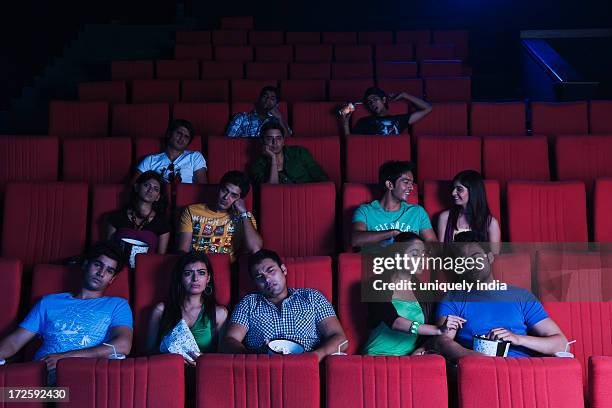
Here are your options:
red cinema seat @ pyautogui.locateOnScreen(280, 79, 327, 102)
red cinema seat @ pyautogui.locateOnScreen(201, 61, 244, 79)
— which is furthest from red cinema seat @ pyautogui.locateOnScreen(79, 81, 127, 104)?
red cinema seat @ pyautogui.locateOnScreen(280, 79, 327, 102)

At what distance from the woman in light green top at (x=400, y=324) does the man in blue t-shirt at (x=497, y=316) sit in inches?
0.6

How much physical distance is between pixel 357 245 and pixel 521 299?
238mm

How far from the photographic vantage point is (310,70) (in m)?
1.73

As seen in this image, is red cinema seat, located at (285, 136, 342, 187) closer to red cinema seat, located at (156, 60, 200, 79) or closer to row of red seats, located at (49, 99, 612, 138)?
row of red seats, located at (49, 99, 612, 138)

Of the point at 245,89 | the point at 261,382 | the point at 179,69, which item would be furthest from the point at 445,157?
the point at 179,69

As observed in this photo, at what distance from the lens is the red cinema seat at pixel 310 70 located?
172 centimetres

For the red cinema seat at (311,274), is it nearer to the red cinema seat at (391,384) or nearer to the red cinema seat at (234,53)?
the red cinema seat at (391,384)

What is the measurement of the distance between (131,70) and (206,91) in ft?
0.71

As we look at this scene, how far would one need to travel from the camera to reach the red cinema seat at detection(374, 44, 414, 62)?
1.86m

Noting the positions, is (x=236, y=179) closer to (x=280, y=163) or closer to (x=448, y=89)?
(x=280, y=163)

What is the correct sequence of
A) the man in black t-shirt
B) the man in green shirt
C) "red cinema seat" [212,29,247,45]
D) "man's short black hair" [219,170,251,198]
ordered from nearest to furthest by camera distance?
"man's short black hair" [219,170,251,198] → the man in green shirt → the man in black t-shirt → "red cinema seat" [212,29,247,45]

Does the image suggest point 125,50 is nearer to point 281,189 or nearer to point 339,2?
point 339,2

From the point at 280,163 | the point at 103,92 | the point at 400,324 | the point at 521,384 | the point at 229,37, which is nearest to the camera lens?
the point at 521,384

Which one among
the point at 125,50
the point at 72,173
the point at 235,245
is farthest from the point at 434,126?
the point at 125,50
